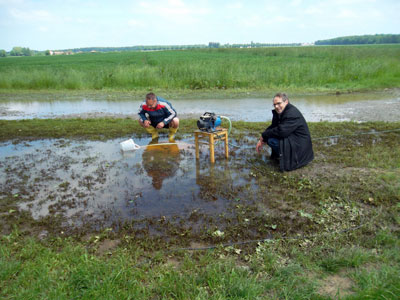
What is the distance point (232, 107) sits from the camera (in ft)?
39.9

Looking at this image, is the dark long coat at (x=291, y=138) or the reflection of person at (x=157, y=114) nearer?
the dark long coat at (x=291, y=138)

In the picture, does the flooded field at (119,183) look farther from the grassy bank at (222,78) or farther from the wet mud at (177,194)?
the grassy bank at (222,78)

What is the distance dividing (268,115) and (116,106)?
606 cm

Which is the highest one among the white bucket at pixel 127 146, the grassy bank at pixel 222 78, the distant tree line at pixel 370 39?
the distant tree line at pixel 370 39

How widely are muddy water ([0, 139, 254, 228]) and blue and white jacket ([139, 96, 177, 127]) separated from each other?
65cm

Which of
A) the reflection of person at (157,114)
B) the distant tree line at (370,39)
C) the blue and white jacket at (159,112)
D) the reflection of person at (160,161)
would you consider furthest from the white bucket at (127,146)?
the distant tree line at (370,39)

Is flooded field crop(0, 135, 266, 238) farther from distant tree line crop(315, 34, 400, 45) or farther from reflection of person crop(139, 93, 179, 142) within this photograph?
distant tree line crop(315, 34, 400, 45)

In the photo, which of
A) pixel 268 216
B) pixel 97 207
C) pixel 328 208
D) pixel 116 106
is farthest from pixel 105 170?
pixel 116 106

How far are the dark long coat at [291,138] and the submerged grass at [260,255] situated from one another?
0.37m

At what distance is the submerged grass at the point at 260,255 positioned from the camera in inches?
113

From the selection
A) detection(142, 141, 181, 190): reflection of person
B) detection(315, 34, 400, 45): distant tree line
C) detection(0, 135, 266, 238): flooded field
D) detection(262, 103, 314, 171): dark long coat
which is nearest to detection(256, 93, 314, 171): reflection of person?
detection(262, 103, 314, 171): dark long coat

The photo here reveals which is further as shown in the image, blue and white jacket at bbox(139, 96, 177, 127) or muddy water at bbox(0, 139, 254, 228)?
blue and white jacket at bbox(139, 96, 177, 127)

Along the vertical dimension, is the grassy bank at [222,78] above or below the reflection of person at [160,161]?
above

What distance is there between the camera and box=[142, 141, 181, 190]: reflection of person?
5.77 metres
